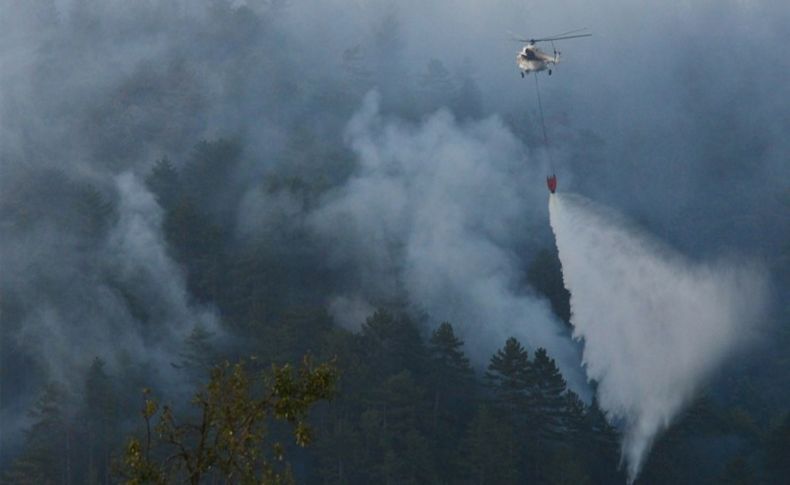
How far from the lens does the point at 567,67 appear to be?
493ft

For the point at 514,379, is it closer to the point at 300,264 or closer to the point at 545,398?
the point at 545,398

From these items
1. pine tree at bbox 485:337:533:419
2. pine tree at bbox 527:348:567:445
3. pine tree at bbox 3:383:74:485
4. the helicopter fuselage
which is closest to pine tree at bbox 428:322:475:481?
pine tree at bbox 485:337:533:419

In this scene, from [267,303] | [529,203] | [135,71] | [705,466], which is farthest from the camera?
[135,71]

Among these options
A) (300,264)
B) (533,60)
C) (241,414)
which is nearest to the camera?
(241,414)

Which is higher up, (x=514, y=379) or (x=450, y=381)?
(x=450, y=381)

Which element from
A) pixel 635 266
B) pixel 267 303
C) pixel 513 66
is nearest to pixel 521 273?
pixel 635 266

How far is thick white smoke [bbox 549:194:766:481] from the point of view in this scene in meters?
87.9

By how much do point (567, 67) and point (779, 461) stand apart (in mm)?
77984

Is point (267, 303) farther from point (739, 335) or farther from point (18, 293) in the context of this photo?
point (739, 335)

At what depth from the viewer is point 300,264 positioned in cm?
10612

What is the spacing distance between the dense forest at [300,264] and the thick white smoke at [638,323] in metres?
1.72

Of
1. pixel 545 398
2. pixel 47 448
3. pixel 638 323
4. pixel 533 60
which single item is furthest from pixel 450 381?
pixel 47 448

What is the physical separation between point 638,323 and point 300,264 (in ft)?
88.8

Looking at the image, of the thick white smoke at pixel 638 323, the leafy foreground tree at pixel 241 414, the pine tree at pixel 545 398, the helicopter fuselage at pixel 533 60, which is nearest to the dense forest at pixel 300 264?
the pine tree at pixel 545 398
